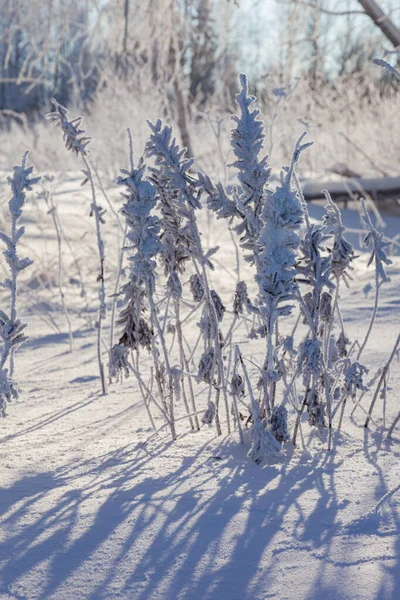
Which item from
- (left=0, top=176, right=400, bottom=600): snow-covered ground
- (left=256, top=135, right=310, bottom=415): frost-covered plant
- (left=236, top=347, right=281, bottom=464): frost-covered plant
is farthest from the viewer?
(left=236, top=347, right=281, bottom=464): frost-covered plant

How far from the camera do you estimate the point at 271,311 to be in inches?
57.1

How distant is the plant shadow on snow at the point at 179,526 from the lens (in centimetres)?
107

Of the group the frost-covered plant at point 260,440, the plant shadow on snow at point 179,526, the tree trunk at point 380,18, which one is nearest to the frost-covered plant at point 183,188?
the frost-covered plant at point 260,440

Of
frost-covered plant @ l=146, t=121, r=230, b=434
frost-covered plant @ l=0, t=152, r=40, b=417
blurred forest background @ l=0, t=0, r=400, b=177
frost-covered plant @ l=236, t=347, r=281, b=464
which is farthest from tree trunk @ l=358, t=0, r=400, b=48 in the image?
frost-covered plant @ l=236, t=347, r=281, b=464

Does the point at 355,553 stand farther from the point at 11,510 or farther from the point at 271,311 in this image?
the point at 11,510

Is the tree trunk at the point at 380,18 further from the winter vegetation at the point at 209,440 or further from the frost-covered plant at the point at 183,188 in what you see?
the frost-covered plant at the point at 183,188

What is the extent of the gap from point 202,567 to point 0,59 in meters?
30.2

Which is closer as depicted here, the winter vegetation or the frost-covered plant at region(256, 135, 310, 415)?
the winter vegetation

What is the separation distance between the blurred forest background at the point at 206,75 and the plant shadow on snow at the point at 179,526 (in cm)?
98

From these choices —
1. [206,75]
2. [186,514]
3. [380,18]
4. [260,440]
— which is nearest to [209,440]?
[260,440]

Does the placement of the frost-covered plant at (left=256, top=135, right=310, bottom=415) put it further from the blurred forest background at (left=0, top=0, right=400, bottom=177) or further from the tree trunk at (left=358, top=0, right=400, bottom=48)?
the tree trunk at (left=358, top=0, right=400, bottom=48)

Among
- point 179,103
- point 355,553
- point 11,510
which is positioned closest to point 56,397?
point 11,510

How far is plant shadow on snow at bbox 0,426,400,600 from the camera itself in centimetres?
107

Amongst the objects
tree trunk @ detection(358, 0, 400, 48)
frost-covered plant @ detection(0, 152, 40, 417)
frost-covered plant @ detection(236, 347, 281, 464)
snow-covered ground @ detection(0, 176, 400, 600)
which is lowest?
snow-covered ground @ detection(0, 176, 400, 600)
